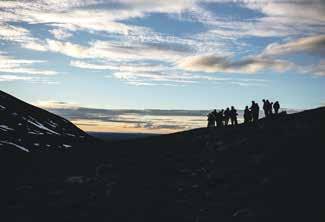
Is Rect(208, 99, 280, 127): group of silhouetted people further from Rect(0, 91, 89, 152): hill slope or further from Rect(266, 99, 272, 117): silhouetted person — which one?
Rect(0, 91, 89, 152): hill slope

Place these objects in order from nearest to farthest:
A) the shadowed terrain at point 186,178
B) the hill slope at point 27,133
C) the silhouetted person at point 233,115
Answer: the shadowed terrain at point 186,178 < the silhouetted person at point 233,115 < the hill slope at point 27,133

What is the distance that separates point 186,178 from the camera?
165 feet

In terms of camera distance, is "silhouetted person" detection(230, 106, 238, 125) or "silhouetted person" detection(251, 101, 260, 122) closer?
"silhouetted person" detection(251, 101, 260, 122)

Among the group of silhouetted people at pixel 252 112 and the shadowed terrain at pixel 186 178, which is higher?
the group of silhouetted people at pixel 252 112

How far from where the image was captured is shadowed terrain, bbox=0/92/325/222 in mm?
41969

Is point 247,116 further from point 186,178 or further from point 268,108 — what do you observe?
point 186,178

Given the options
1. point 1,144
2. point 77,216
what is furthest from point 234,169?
point 1,144

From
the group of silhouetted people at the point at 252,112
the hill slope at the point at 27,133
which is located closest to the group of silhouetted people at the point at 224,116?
the group of silhouetted people at the point at 252,112

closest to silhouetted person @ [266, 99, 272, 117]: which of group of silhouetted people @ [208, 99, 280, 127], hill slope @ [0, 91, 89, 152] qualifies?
group of silhouetted people @ [208, 99, 280, 127]

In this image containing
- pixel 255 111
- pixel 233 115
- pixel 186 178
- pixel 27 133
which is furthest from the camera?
pixel 27 133

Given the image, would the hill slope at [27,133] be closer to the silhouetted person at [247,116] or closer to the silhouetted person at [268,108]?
the silhouetted person at [247,116]

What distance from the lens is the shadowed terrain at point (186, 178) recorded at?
42.0m

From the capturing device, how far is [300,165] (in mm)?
47062

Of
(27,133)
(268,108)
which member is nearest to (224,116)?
(268,108)
